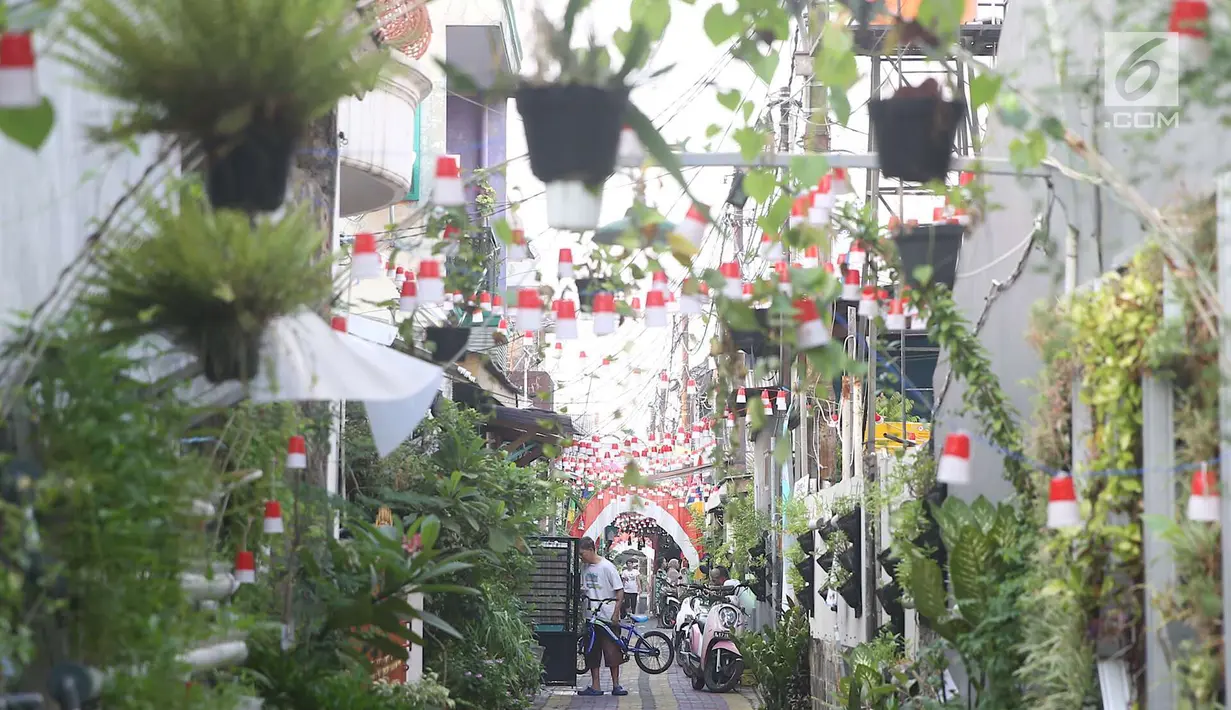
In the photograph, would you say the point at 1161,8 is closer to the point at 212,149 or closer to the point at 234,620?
the point at 212,149

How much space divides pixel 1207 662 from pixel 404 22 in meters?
8.37

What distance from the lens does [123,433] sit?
4.33 metres

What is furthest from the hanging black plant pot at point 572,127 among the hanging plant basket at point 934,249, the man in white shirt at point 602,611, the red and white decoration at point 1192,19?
the man in white shirt at point 602,611

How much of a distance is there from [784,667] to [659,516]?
29528 millimetres

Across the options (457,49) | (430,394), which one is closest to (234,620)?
(430,394)

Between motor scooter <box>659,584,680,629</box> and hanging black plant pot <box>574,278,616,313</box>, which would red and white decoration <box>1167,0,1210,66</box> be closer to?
hanging black plant pot <box>574,278,616,313</box>

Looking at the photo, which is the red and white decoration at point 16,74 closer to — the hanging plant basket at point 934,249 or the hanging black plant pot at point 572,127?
the hanging black plant pot at point 572,127

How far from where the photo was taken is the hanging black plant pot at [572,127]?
4.80 m

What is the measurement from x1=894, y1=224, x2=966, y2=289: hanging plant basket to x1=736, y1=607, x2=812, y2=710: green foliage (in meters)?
7.32

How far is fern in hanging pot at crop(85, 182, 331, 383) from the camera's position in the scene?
440cm

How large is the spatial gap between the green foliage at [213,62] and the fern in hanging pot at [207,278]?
32 centimetres

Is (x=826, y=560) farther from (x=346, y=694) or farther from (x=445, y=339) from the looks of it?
(x=346, y=694)

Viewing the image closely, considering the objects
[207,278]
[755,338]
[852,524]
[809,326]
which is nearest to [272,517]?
[207,278]

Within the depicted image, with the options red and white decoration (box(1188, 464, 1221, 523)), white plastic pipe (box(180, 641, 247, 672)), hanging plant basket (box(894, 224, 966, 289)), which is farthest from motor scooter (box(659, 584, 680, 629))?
red and white decoration (box(1188, 464, 1221, 523))
